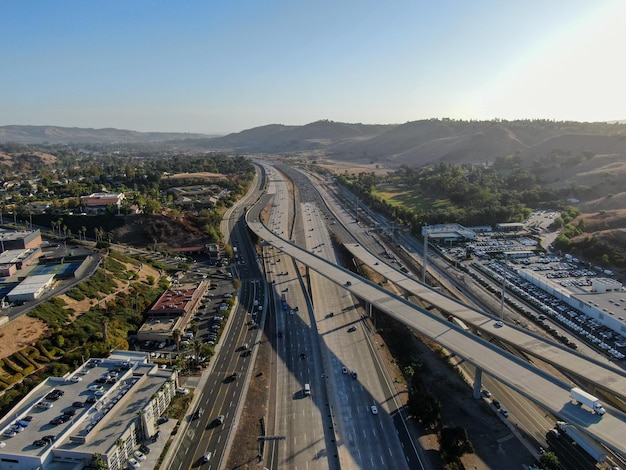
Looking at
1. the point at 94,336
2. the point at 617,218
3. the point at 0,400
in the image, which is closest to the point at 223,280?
the point at 94,336

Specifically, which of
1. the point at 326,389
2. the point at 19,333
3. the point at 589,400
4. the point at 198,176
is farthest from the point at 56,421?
the point at 198,176

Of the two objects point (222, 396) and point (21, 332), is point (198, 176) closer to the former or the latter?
point (21, 332)

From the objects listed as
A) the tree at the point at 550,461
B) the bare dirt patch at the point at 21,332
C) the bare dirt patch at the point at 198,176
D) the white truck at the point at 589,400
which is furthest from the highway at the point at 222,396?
the bare dirt patch at the point at 198,176

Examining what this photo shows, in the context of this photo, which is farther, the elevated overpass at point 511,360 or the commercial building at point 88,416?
the commercial building at point 88,416

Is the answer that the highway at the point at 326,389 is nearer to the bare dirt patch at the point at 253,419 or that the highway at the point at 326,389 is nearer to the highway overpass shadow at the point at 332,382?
the highway overpass shadow at the point at 332,382

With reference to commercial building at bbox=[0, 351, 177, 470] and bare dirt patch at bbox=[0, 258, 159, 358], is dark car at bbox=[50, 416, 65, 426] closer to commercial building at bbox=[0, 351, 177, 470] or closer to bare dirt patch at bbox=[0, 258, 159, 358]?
commercial building at bbox=[0, 351, 177, 470]

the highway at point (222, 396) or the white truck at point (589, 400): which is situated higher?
the white truck at point (589, 400)
